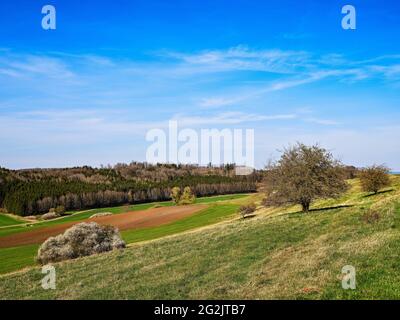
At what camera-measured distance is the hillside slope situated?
15.9 m

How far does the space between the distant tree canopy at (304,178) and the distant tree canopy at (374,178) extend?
15216mm

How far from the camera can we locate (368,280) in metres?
15.1

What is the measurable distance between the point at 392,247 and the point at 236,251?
406 inches

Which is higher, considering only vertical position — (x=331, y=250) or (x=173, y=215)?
(x=331, y=250)

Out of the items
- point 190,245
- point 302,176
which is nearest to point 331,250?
point 190,245

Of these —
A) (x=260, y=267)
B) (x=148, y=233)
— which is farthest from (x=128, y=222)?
(x=260, y=267)

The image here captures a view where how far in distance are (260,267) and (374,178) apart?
42467 mm

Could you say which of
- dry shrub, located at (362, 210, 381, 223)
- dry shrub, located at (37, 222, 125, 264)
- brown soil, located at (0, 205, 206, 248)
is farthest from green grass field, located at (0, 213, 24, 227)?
dry shrub, located at (362, 210, 381, 223)

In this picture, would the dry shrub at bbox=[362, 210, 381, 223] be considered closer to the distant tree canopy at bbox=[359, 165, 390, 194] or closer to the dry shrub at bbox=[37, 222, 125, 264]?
the distant tree canopy at bbox=[359, 165, 390, 194]

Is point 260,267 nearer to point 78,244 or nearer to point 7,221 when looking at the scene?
point 78,244

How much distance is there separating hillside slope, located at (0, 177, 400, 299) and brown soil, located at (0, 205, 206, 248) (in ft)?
177

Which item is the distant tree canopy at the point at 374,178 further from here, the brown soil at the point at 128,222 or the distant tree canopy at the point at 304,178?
the brown soil at the point at 128,222
